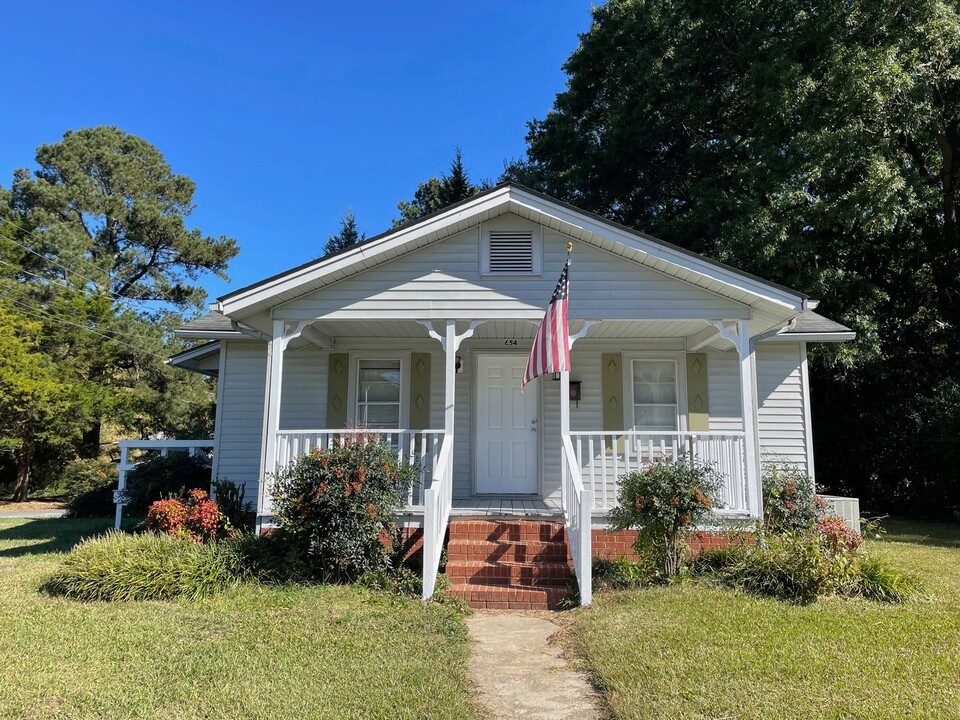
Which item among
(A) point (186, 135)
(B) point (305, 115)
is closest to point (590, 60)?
(B) point (305, 115)

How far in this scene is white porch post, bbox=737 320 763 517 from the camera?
7.45m

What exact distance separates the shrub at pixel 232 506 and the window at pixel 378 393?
228 centimetres

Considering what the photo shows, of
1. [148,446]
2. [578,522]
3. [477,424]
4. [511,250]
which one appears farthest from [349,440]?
[148,446]

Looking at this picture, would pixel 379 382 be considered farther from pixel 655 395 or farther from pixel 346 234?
pixel 346 234

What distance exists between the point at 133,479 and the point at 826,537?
10852mm

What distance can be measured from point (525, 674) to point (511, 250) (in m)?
5.31

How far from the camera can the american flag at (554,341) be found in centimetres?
661

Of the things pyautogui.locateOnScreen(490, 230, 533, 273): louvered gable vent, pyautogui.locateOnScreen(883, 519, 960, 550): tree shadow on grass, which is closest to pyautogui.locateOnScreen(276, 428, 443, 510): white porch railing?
pyautogui.locateOnScreen(490, 230, 533, 273): louvered gable vent

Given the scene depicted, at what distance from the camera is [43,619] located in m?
5.44

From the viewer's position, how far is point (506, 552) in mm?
7086

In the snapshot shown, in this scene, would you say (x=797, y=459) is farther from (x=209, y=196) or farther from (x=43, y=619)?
(x=209, y=196)

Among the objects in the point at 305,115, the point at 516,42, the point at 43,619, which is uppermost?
the point at 516,42

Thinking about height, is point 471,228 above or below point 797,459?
above

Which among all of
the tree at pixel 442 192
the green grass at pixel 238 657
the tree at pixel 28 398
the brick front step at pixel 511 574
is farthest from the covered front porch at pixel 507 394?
the tree at pixel 442 192
